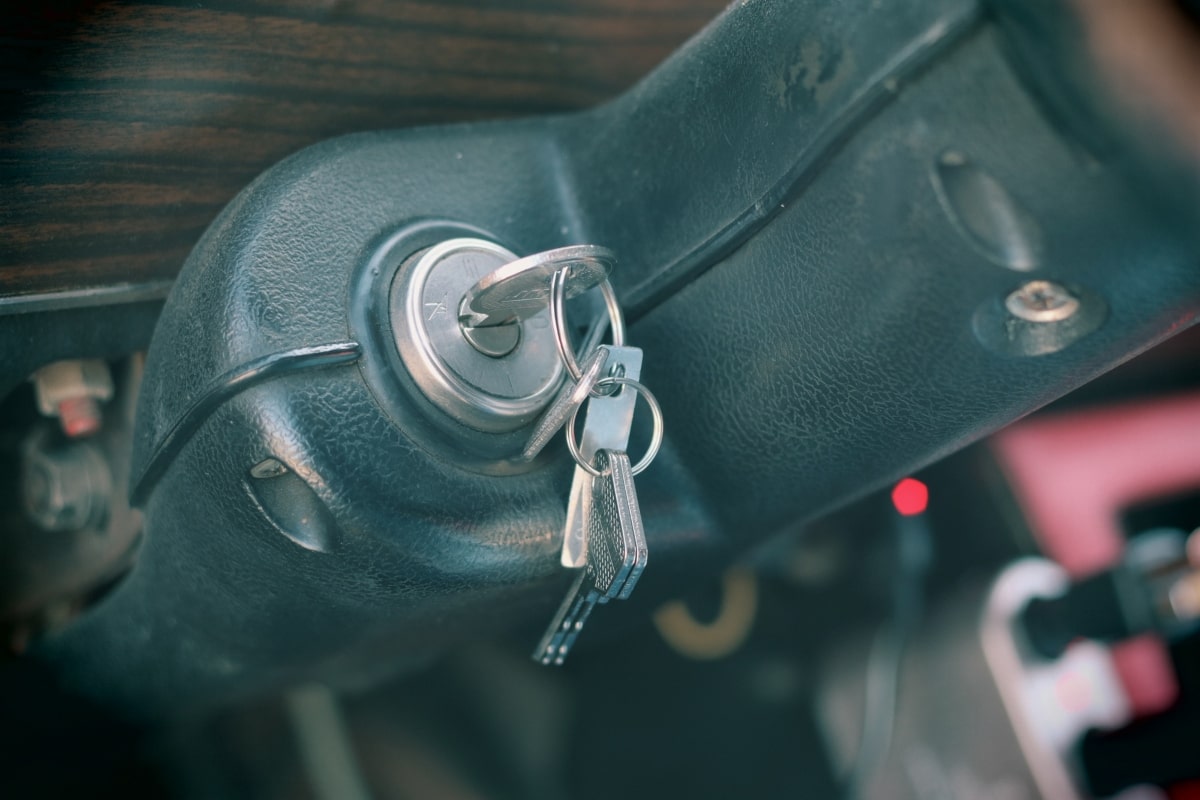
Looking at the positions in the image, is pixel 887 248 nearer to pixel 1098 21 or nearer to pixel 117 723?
pixel 1098 21

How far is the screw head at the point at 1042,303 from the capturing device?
1.14 feet

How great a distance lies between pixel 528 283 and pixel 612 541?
11 centimetres

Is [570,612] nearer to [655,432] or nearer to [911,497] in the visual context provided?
[655,432]

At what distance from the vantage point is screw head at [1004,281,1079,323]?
35 cm

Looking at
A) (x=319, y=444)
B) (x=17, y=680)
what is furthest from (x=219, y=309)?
(x=17, y=680)

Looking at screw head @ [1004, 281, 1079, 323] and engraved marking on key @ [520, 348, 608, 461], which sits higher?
engraved marking on key @ [520, 348, 608, 461]

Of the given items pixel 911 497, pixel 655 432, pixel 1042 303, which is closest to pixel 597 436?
pixel 655 432

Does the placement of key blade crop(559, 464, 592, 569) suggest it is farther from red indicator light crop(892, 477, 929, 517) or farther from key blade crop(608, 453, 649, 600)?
red indicator light crop(892, 477, 929, 517)

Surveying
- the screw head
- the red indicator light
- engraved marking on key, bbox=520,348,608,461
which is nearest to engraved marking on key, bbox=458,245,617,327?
engraved marking on key, bbox=520,348,608,461

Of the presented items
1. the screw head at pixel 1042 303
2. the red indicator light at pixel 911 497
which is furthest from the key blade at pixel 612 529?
the red indicator light at pixel 911 497

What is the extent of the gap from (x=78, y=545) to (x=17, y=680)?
0.41 ft

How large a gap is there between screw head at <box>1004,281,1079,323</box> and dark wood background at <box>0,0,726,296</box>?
314 millimetres

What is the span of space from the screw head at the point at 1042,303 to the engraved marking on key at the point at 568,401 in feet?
0.49

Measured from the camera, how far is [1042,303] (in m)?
0.35
